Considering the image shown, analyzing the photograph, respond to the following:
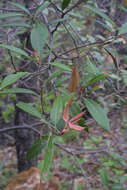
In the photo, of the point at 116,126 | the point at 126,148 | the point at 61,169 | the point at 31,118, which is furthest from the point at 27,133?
the point at 116,126

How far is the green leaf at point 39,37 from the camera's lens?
0.73 meters

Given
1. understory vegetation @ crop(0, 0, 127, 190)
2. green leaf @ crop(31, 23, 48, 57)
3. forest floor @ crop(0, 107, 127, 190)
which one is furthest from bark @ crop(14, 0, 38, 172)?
green leaf @ crop(31, 23, 48, 57)

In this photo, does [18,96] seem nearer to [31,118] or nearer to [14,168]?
[31,118]

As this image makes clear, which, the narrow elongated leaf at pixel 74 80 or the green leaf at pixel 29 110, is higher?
the narrow elongated leaf at pixel 74 80

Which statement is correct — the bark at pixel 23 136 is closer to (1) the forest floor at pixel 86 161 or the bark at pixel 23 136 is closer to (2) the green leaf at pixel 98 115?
(1) the forest floor at pixel 86 161

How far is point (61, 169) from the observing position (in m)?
2.90

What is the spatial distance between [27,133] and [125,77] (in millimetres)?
1541

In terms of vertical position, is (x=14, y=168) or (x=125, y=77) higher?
(x=125, y=77)

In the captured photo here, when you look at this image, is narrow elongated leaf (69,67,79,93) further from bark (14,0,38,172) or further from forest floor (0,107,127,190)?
forest floor (0,107,127,190)

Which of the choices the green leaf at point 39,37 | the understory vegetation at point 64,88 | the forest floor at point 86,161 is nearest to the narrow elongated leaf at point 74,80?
the understory vegetation at point 64,88

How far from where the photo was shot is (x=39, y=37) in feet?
2.43

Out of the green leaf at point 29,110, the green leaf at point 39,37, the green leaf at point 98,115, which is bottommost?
the green leaf at point 98,115

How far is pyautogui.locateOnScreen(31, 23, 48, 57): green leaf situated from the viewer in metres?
0.73

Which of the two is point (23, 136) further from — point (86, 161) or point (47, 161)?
point (47, 161)
